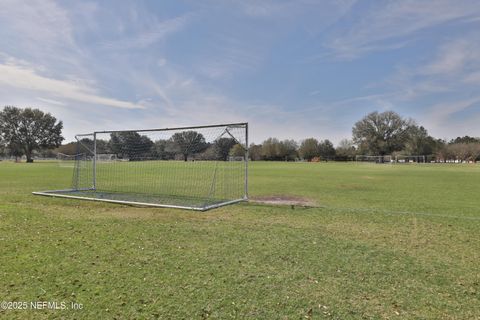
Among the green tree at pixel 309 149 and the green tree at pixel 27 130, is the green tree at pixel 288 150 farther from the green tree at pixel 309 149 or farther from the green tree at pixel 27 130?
the green tree at pixel 27 130

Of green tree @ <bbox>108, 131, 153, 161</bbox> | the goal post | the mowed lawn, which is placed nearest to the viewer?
the mowed lawn

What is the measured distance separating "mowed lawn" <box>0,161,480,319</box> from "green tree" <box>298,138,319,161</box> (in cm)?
8545

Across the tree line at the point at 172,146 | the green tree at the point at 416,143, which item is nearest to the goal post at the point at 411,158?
the green tree at the point at 416,143

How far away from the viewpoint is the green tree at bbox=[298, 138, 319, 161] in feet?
303

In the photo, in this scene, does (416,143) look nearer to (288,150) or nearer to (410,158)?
(410,158)

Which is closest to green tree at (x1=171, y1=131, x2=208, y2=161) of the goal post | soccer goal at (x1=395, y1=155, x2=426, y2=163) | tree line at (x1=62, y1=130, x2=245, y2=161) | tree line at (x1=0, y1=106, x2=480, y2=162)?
tree line at (x1=62, y1=130, x2=245, y2=161)

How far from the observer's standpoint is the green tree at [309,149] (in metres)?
92.5

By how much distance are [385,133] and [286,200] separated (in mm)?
82740

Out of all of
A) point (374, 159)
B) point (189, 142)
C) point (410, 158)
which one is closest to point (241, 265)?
point (189, 142)

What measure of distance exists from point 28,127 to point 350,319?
8167 cm

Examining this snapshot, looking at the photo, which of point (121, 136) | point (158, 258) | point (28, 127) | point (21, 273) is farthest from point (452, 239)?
point (28, 127)

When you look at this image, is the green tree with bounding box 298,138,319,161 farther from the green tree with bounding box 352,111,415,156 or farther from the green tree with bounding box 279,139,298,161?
the green tree with bounding box 352,111,415,156

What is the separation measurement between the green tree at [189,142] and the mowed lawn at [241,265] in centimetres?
688

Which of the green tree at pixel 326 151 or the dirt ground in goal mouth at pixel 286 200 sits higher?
the green tree at pixel 326 151
